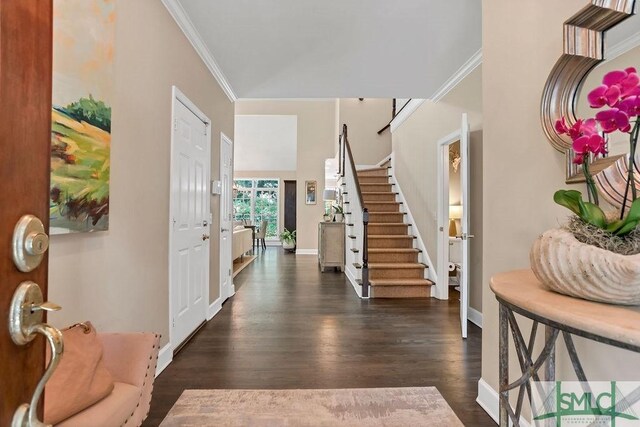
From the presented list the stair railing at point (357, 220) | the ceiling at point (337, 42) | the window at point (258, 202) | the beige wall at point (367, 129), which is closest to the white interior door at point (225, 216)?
the ceiling at point (337, 42)

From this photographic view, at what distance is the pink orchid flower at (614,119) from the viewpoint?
91 cm

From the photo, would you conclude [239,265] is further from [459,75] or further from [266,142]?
[459,75]

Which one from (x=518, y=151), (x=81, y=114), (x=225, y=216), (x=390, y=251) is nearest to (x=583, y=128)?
(x=518, y=151)

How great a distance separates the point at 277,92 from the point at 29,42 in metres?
3.83

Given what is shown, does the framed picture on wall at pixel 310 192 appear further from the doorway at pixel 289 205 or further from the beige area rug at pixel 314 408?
the beige area rug at pixel 314 408

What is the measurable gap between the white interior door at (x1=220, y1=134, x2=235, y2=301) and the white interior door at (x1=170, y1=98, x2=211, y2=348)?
56cm

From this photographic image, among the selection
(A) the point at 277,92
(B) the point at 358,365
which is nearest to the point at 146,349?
(B) the point at 358,365

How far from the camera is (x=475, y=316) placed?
337cm

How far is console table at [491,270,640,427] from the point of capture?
715 millimetres

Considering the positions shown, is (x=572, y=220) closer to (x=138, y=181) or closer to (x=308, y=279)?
(x=138, y=181)

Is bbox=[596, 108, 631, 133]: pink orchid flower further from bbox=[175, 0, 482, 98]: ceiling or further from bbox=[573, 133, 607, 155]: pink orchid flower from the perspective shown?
bbox=[175, 0, 482, 98]: ceiling

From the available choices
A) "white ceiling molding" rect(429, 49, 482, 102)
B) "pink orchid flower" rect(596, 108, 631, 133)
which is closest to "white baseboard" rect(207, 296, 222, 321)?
"pink orchid flower" rect(596, 108, 631, 133)

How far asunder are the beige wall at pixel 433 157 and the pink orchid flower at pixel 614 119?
2.46 m

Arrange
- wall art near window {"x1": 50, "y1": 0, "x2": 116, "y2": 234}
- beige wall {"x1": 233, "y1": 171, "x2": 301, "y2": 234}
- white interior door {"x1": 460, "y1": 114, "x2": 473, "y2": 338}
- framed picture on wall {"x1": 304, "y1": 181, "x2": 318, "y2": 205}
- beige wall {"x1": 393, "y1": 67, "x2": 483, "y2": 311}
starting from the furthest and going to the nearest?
beige wall {"x1": 233, "y1": 171, "x2": 301, "y2": 234}
framed picture on wall {"x1": 304, "y1": 181, "x2": 318, "y2": 205}
beige wall {"x1": 393, "y1": 67, "x2": 483, "y2": 311}
white interior door {"x1": 460, "y1": 114, "x2": 473, "y2": 338}
wall art near window {"x1": 50, "y1": 0, "x2": 116, "y2": 234}
